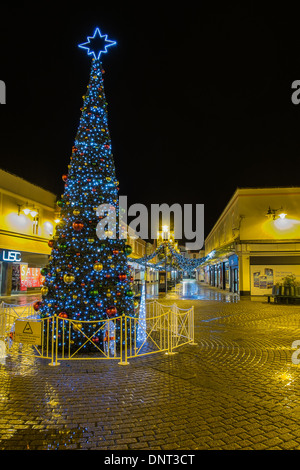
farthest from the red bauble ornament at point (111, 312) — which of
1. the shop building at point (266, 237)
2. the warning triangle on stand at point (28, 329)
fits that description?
the shop building at point (266, 237)

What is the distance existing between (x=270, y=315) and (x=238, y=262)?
425 inches

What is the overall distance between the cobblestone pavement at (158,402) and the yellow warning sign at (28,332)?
0.46 m

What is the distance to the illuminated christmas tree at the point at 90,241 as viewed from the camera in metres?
7.60

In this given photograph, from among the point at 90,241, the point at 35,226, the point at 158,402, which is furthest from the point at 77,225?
the point at 35,226

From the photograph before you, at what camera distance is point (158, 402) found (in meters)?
4.63

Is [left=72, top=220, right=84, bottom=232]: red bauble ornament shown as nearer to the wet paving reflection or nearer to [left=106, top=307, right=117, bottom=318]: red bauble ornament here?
[left=106, top=307, right=117, bottom=318]: red bauble ornament

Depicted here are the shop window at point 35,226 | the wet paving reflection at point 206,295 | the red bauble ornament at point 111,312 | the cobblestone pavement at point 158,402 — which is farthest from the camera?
the shop window at point 35,226

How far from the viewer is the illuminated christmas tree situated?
760 cm

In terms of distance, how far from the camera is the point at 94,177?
8297 mm

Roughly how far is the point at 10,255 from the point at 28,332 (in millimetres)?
17115

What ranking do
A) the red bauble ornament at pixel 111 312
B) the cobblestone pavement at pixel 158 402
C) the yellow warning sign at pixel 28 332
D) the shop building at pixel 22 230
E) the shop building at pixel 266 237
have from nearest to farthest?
1. the cobblestone pavement at pixel 158 402
2. the yellow warning sign at pixel 28 332
3. the red bauble ornament at pixel 111 312
4. the shop building at pixel 22 230
5. the shop building at pixel 266 237

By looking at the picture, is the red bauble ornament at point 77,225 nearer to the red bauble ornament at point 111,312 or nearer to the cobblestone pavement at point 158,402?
the red bauble ornament at point 111,312
